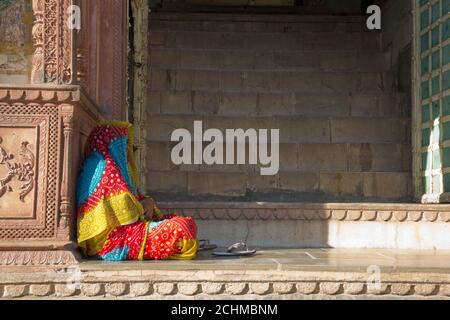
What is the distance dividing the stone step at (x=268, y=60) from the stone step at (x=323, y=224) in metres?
2.90

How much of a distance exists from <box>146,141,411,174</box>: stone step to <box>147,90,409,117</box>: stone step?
66 centimetres

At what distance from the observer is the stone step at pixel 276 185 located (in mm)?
6234

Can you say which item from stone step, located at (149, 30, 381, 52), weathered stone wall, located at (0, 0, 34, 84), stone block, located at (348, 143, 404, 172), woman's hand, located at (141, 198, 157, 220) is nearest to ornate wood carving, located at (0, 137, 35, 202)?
woman's hand, located at (141, 198, 157, 220)

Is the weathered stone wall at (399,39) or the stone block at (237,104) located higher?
the weathered stone wall at (399,39)

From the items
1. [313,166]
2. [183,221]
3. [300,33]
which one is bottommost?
[183,221]

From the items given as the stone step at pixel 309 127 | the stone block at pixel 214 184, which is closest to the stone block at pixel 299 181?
the stone block at pixel 214 184

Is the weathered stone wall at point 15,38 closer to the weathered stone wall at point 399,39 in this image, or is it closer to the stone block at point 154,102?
the stone block at point 154,102

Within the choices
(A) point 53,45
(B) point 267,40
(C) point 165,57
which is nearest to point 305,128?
(C) point 165,57

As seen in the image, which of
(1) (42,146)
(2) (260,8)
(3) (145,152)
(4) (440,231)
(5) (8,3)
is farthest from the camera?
(2) (260,8)

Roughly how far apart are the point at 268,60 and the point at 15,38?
12.9 ft
